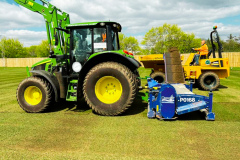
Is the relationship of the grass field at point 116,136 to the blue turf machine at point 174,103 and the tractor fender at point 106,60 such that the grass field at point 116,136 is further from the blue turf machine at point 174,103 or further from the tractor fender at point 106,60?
the tractor fender at point 106,60

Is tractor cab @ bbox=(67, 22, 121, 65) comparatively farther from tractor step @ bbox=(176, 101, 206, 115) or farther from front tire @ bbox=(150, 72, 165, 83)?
front tire @ bbox=(150, 72, 165, 83)

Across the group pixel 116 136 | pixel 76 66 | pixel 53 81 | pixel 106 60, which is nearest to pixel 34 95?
pixel 53 81

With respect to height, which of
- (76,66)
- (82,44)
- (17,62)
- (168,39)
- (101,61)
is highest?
(168,39)

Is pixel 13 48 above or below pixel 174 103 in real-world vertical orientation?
above

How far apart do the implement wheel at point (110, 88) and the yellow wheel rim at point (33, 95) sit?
135 cm

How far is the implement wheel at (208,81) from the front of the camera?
836 cm

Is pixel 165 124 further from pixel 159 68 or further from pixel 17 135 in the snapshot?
pixel 159 68

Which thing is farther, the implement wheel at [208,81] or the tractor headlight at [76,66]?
the implement wheel at [208,81]

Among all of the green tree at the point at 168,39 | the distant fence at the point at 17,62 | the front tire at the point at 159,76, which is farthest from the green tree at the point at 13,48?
the front tire at the point at 159,76

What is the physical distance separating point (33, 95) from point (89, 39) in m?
2.09

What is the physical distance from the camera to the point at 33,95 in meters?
4.91

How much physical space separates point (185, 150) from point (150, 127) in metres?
0.97

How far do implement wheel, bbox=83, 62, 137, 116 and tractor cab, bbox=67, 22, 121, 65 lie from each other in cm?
57

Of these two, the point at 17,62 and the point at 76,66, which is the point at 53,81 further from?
the point at 17,62
